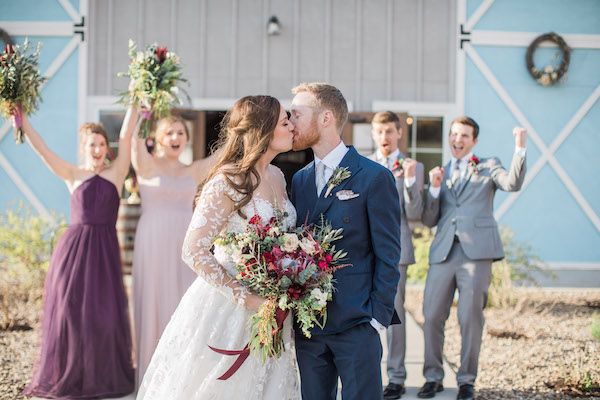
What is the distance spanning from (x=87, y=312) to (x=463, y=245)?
2724mm

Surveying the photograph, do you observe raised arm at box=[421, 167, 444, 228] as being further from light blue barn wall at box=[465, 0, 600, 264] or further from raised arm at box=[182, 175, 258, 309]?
light blue barn wall at box=[465, 0, 600, 264]

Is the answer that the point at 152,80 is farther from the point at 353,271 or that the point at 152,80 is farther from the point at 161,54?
the point at 353,271

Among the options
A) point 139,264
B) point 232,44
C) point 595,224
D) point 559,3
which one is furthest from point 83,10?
point 595,224

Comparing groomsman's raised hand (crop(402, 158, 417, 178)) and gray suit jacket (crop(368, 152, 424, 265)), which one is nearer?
groomsman's raised hand (crop(402, 158, 417, 178))

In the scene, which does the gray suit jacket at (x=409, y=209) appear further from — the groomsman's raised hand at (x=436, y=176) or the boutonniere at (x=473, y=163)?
the boutonniere at (x=473, y=163)

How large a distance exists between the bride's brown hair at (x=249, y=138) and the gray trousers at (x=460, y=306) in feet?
7.66

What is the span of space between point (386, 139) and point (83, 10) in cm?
648

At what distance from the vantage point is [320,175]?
339 cm

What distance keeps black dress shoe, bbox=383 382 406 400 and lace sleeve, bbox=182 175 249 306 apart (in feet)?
7.76

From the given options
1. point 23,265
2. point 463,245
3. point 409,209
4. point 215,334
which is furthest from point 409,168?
point 23,265

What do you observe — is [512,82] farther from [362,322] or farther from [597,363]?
[362,322]

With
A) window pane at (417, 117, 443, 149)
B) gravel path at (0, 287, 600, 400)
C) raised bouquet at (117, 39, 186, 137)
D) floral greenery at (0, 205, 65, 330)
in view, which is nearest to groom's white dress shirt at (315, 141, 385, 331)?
raised bouquet at (117, 39, 186, 137)

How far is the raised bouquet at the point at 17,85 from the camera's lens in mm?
5266

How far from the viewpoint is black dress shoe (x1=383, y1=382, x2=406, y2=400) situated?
516 centimetres
